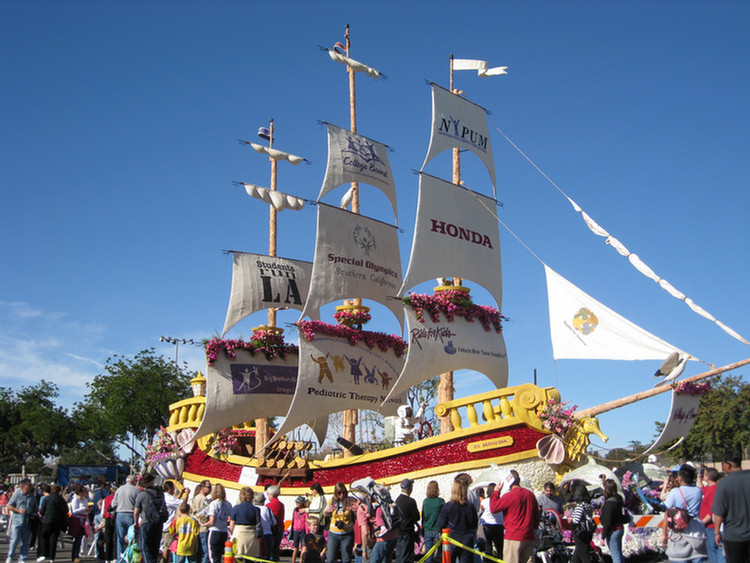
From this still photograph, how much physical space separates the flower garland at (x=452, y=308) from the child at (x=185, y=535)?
12.2m

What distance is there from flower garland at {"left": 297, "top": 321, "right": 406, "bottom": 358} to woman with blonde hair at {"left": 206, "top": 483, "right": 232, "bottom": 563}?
13.1 metres

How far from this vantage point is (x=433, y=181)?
2364 centimetres

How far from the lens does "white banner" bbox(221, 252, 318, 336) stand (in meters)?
28.6

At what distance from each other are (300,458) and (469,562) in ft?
38.8

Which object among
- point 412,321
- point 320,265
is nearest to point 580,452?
point 412,321

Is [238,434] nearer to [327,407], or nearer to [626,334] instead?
[327,407]

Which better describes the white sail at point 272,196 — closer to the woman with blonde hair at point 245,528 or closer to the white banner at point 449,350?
the white banner at point 449,350

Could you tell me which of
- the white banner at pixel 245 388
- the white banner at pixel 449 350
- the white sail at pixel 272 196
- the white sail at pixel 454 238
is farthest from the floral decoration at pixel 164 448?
the white sail at pixel 454 238

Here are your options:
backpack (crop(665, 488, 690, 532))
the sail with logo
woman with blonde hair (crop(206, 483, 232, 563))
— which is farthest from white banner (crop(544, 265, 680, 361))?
woman with blonde hair (crop(206, 483, 232, 563))

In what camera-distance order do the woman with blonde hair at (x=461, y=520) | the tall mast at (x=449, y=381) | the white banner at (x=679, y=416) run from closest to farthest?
the woman with blonde hair at (x=461, y=520)
the white banner at (x=679, y=416)
the tall mast at (x=449, y=381)

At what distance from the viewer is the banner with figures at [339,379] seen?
76.3 ft

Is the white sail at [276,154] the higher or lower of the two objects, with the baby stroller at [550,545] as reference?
higher

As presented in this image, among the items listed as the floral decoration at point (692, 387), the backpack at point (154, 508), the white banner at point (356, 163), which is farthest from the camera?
the white banner at point (356, 163)

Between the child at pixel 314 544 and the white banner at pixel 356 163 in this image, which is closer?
the child at pixel 314 544
